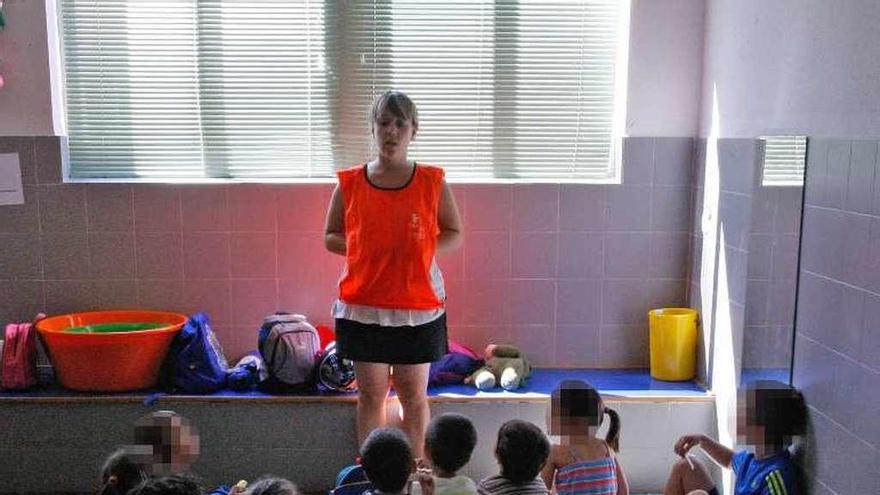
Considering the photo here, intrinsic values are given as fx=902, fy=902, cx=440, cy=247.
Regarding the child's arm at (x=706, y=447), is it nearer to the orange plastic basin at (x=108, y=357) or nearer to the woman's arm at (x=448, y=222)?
the woman's arm at (x=448, y=222)

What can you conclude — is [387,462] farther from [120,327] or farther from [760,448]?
[120,327]

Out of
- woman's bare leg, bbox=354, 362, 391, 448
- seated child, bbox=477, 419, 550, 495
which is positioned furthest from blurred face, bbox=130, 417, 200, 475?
woman's bare leg, bbox=354, 362, 391, 448

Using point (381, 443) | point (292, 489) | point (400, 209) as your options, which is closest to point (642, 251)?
point (400, 209)

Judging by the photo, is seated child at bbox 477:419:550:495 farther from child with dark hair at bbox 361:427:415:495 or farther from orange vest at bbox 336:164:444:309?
orange vest at bbox 336:164:444:309

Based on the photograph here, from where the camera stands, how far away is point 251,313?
4043 mm

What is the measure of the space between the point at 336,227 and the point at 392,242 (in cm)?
26

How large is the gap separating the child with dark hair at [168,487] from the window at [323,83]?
2.28 metres

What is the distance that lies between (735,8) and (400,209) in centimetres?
156

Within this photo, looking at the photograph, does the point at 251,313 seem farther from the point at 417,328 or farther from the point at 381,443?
the point at 381,443

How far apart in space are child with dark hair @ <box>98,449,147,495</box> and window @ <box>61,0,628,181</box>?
202 cm

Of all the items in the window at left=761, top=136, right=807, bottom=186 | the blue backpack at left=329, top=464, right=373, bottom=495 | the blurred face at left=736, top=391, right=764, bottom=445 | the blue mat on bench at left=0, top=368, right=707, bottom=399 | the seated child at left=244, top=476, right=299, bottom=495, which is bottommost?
the blue mat on bench at left=0, top=368, right=707, bottom=399

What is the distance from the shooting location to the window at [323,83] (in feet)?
12.9

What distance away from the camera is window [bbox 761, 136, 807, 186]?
2.87 meters

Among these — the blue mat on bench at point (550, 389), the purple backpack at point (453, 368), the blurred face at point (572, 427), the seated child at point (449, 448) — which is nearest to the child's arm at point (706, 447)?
the blurred face at point (572, 427)
